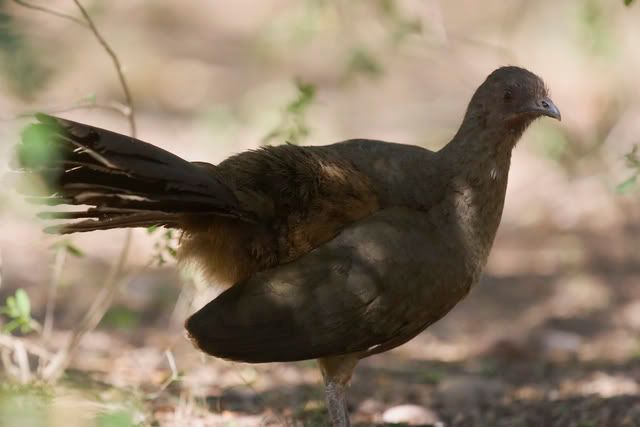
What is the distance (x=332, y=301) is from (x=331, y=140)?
7160 mm

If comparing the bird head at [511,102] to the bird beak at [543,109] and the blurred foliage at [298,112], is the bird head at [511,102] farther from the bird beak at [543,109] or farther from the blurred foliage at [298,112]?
the blurred foliage at [298,112]

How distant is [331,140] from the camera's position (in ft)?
34.7

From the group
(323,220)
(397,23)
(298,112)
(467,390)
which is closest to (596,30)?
(397,23)

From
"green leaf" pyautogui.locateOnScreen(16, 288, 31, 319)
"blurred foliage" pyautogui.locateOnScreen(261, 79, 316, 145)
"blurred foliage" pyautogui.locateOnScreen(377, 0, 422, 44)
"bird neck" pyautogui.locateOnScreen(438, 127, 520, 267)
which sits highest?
"blurred foliage" pyautogui.locateOnScreen(377, 0, 422, 44)

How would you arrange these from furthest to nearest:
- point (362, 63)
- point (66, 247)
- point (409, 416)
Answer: point (362, 63) → point (409, 416) → point (66, 247)

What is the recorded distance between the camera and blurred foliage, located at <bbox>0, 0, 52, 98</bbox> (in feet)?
4.94

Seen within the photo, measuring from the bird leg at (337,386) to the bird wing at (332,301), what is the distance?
0.19 m

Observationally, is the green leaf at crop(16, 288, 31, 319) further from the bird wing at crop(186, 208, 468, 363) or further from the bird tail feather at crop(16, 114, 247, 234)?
the bird wing at crop(186, 208, 468, 363)

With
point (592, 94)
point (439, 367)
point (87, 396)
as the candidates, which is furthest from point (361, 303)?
point (592, 94)

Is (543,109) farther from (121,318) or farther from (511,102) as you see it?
(121,318)

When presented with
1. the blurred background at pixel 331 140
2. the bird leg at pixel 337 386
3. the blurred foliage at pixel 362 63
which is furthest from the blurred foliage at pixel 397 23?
the bird leg at pixel 337 386

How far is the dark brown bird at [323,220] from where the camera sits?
335cm

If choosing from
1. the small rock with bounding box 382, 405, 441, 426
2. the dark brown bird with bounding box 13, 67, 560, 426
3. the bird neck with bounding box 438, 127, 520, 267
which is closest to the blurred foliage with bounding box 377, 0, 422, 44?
the bird neck with bounding box 438, 127, 520, 267

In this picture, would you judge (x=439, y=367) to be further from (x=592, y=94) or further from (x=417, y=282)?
(x=592, y=94)
